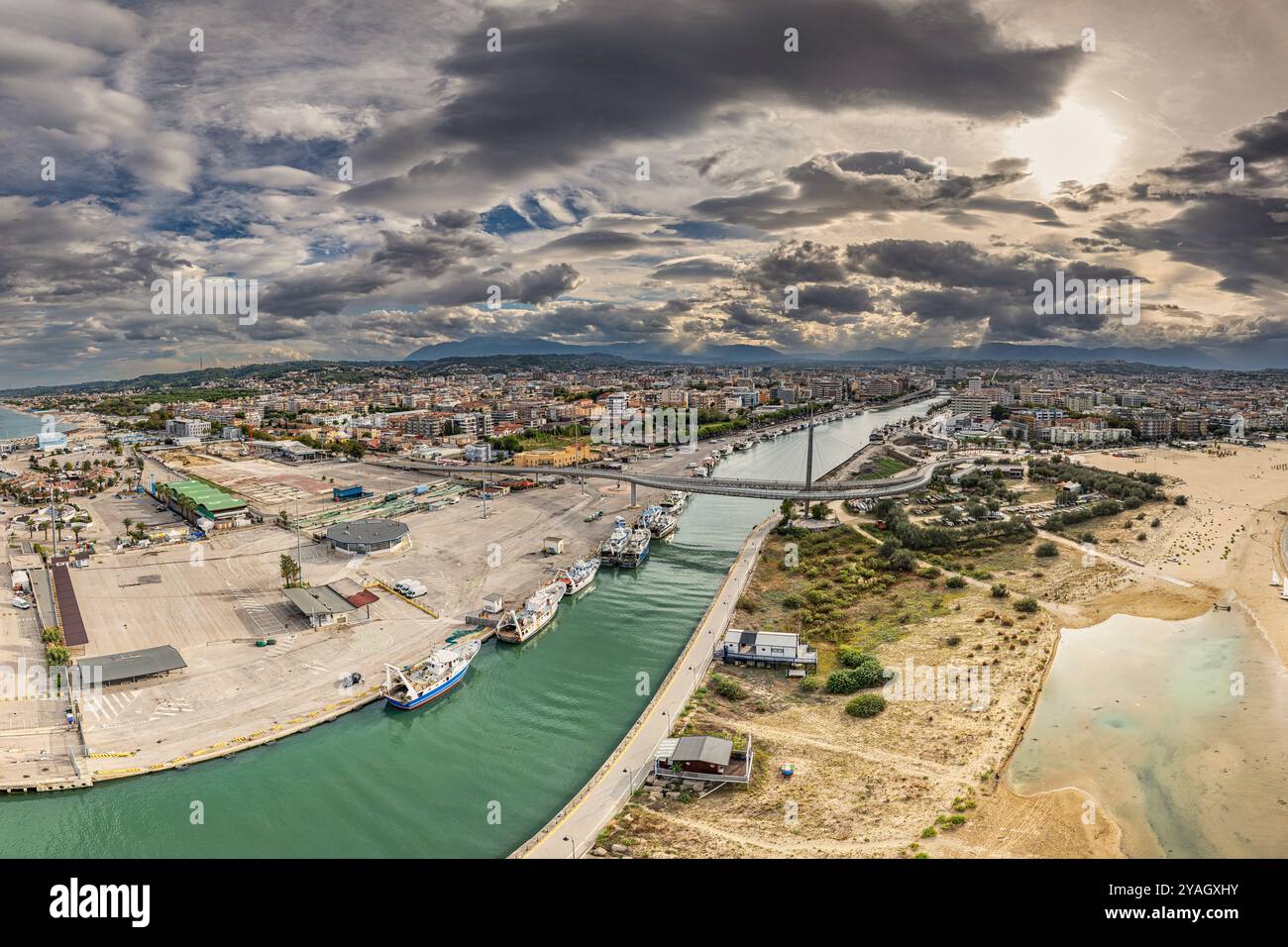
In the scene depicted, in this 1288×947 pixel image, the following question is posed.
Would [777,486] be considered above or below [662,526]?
above

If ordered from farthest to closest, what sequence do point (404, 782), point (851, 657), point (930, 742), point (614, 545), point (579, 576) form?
point (614, 545) → point (579, 576) → point (851, 657) → point (930, 742) → point (404, 782)

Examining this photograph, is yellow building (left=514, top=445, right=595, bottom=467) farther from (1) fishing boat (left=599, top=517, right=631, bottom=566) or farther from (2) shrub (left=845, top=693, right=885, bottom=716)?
(2) shrub (left=845, top=693, right=885, bottom=716)

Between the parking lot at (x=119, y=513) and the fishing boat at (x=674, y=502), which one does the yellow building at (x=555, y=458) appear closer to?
the fishing boat at (x=674, y=502)

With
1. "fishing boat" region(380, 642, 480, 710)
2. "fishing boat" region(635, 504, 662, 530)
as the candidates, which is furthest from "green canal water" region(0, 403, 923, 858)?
"fishing boat" region(635, 504, 662, 530)

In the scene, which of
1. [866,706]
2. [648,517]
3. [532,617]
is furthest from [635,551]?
[866,706]

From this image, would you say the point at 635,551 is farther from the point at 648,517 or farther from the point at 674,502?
the point at 674,502
